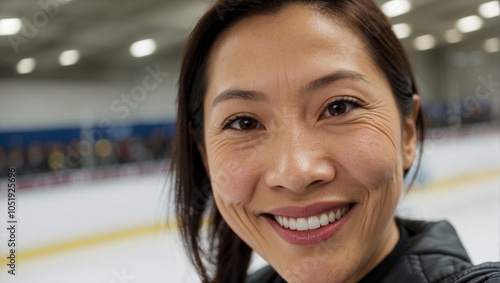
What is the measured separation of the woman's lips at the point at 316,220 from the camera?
30.7 inches

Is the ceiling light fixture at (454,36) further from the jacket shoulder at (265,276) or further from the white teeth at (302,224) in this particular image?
the white teeth at (302,224)

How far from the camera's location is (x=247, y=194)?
2.71ft

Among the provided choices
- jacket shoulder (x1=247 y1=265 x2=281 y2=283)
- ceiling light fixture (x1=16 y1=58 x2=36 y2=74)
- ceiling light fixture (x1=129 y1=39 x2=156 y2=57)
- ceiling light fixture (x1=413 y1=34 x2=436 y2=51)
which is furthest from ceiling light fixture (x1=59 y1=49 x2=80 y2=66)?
jacket shoulder (x1=247 y1=265 x2=281 y2=283)

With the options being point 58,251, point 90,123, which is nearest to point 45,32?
point 90,123

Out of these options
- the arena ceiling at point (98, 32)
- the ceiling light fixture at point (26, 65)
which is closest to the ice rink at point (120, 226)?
the arena ceiling at point (98, 32)

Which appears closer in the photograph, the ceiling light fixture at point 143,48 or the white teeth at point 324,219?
the white teeth at point 324,219

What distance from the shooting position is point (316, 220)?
2.57 feet

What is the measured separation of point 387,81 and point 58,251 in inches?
138

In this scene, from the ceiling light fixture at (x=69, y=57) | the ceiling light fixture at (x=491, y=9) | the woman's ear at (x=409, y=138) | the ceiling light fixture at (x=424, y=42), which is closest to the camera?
the woman's ear at (x=409, y=138)

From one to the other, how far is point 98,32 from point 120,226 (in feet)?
13.5

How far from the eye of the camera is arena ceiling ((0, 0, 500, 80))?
5062 millimetres

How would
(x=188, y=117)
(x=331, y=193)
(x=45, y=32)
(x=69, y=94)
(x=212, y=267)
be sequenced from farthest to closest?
(x=69, y=94) < (x=45, y=32) < (x=212, y=267) < (x=188, y=117) < (x=331, y=193)

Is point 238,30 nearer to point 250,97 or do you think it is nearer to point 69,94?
point 250,97

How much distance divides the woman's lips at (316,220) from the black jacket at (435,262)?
126 mm
